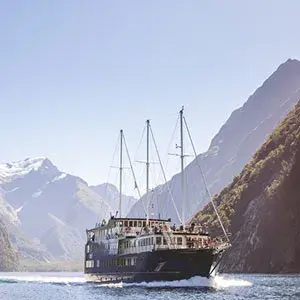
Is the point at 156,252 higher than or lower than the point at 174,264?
higher

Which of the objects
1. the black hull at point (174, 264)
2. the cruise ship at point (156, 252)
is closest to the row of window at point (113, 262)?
the cruise ship at point (156, 252)

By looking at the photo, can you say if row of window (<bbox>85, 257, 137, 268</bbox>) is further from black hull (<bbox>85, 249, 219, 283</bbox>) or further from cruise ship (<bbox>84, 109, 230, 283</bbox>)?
black hull (<bbox>85, 249, 219, 283</bbox>)

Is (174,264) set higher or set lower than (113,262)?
lower

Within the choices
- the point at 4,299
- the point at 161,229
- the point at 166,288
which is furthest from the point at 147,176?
the point at 4,299

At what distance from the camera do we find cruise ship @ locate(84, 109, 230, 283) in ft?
367

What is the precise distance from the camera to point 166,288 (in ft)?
358

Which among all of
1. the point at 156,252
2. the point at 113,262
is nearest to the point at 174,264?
the point at 156,252

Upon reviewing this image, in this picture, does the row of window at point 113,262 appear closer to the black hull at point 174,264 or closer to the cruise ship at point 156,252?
the cruise ship at point 156,252

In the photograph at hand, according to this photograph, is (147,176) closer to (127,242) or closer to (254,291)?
(127,242)

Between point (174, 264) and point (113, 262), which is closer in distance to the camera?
point (174, 264)

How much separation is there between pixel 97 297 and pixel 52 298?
26.8 ft

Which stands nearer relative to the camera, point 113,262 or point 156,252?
point 156,252

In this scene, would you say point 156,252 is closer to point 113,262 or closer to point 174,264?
point 174,264

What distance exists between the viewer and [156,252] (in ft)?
370
